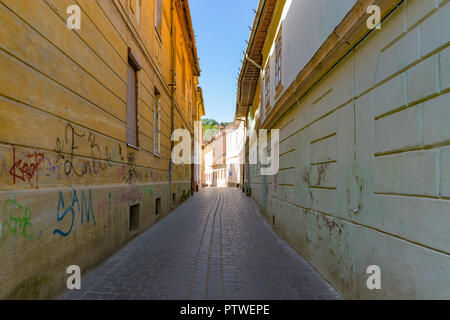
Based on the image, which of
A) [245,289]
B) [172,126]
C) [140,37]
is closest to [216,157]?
[172,126]

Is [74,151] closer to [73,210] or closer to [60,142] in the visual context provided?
[60,142]

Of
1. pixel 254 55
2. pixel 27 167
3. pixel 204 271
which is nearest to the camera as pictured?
pixel 27 167

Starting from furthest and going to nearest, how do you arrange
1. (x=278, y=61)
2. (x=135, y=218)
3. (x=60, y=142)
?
(x=278, y=61) → (x=135, y=218) → (x=60, y=142)

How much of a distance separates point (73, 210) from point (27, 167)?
3.60 ft

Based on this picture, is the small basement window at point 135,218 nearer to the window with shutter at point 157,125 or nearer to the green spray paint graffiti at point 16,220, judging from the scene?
the window with shutter at point 157,125

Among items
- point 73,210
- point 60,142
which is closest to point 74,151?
point 60,142

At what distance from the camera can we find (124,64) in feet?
19.9

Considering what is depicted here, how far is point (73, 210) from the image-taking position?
12.6 ft

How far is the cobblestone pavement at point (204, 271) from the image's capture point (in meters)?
3.63

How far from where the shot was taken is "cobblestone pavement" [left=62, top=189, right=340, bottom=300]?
3631 millimetres

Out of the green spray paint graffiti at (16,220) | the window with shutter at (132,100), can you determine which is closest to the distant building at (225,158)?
the window with shutter at (132,100)

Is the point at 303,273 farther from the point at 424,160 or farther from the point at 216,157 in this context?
the point at 216,157

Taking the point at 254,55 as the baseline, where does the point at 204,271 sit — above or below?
below

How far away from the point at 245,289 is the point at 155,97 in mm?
7603
